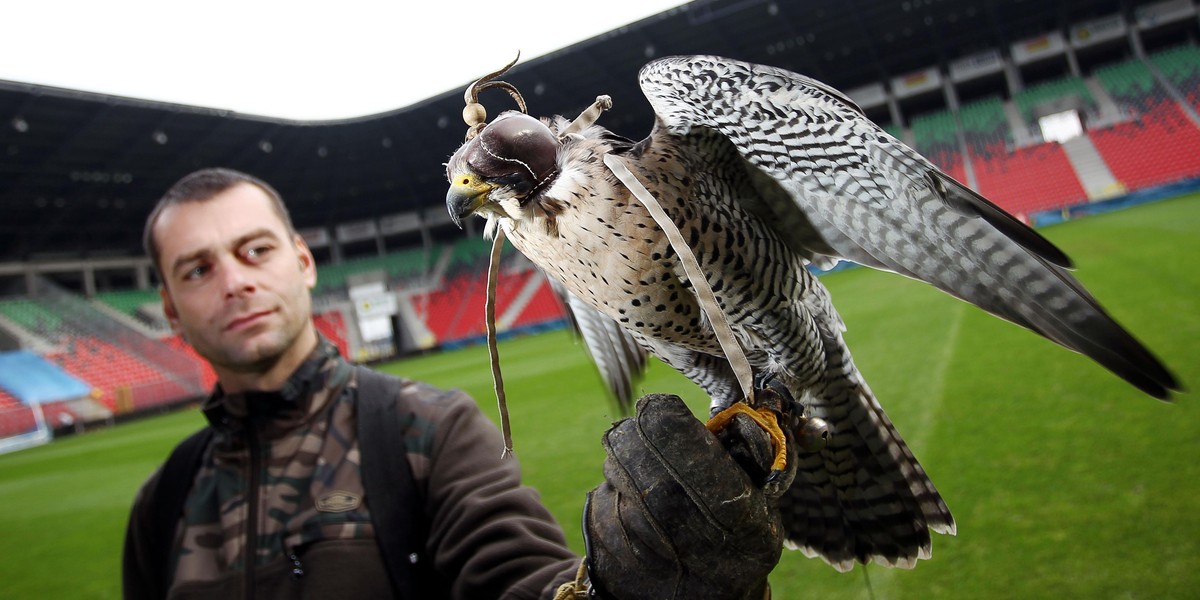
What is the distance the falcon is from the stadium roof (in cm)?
25

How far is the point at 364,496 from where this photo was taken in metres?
1.56

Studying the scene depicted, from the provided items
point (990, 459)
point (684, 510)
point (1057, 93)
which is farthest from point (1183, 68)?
point (684, 510)

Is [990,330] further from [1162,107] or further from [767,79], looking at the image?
[1162,107]

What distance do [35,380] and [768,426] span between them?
25.1 m

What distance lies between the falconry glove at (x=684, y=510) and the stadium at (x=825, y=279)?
28cm

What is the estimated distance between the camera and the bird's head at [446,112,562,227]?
0.72 meters

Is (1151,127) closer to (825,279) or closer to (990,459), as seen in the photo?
(825,279)

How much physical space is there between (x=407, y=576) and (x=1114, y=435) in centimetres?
364

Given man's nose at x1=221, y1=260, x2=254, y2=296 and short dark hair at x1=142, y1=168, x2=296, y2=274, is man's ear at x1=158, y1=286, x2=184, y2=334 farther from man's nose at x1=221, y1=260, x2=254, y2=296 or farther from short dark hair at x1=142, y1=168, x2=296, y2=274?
man's nose at x1=221, y1=260, x2=254, y2=296

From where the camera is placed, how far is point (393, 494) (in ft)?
5.02

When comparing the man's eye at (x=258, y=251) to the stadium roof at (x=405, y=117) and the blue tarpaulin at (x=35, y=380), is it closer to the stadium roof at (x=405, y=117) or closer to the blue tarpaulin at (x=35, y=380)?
the stadium roof at (x=405, y=117)

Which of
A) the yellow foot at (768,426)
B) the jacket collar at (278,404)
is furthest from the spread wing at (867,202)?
the jacket collar at (278,404)

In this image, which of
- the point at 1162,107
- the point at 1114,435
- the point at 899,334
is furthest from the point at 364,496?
the point at 1162,107

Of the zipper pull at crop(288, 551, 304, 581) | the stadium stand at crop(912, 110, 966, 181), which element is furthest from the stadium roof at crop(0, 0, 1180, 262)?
the stadium stand at crop(912, 110, 966, 181)
